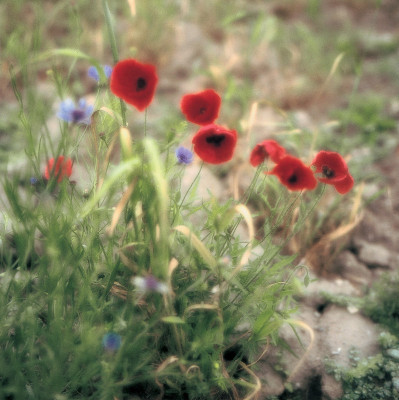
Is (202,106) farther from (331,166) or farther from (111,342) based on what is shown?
(111,342)

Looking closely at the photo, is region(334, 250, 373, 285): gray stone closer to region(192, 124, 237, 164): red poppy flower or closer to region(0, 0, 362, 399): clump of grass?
region(0, 0, 362, 399): clump of grass

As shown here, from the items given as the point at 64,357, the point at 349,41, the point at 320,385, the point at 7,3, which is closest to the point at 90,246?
the point at 64,357

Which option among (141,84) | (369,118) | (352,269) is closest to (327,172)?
(141,84)

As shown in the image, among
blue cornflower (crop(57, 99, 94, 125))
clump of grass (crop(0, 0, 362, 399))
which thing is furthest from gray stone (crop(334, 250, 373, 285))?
blue cornflower (crop(57, 99, 94, 125))

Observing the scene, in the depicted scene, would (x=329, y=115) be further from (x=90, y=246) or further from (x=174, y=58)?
(x=90, y=246)

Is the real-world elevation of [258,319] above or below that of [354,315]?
above
